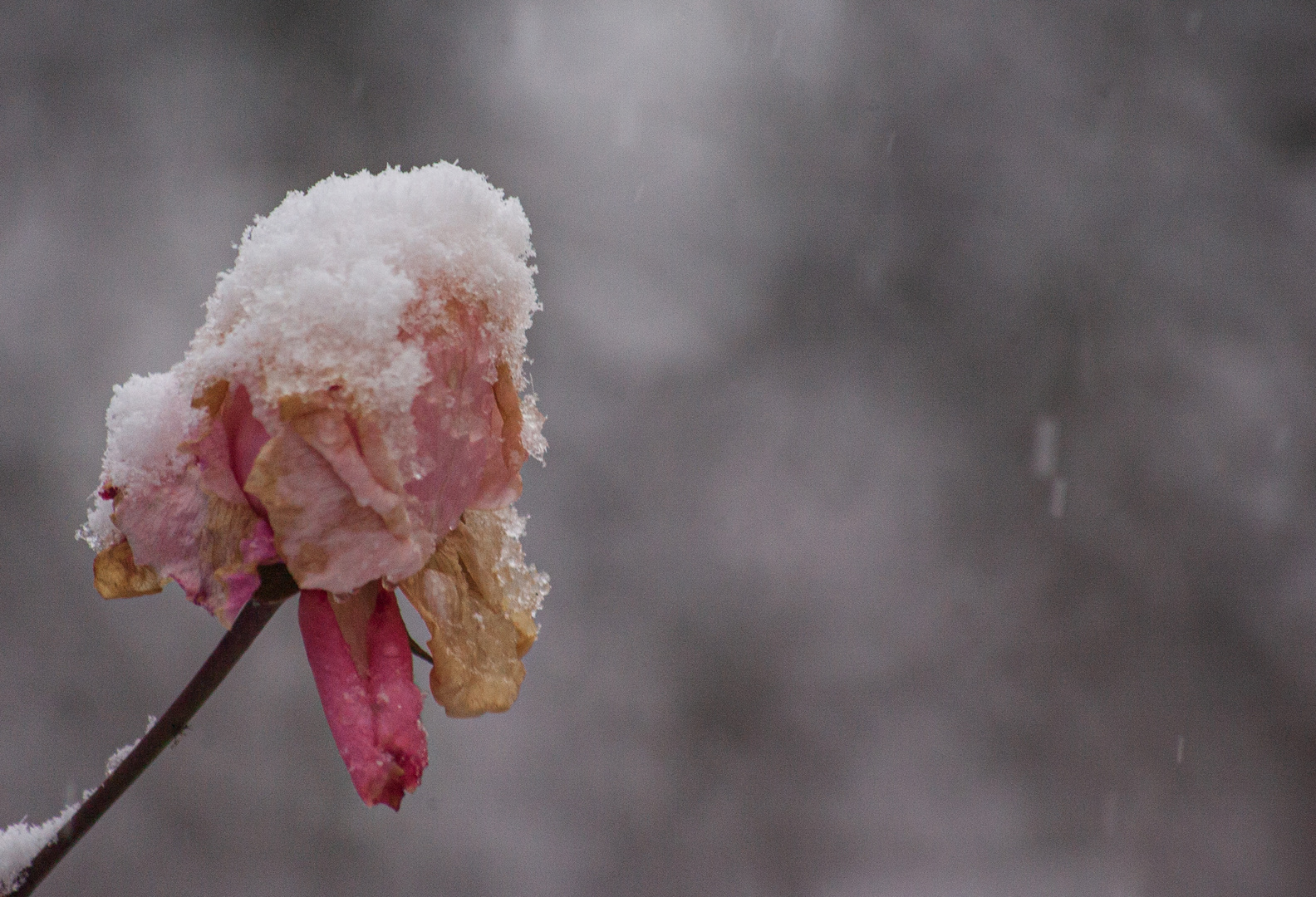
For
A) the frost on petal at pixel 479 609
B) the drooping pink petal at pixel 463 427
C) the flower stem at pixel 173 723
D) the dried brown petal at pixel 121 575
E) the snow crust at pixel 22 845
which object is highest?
the drooping pink petal at pixel 463 427

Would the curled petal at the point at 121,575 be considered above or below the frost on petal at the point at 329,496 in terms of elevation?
below
